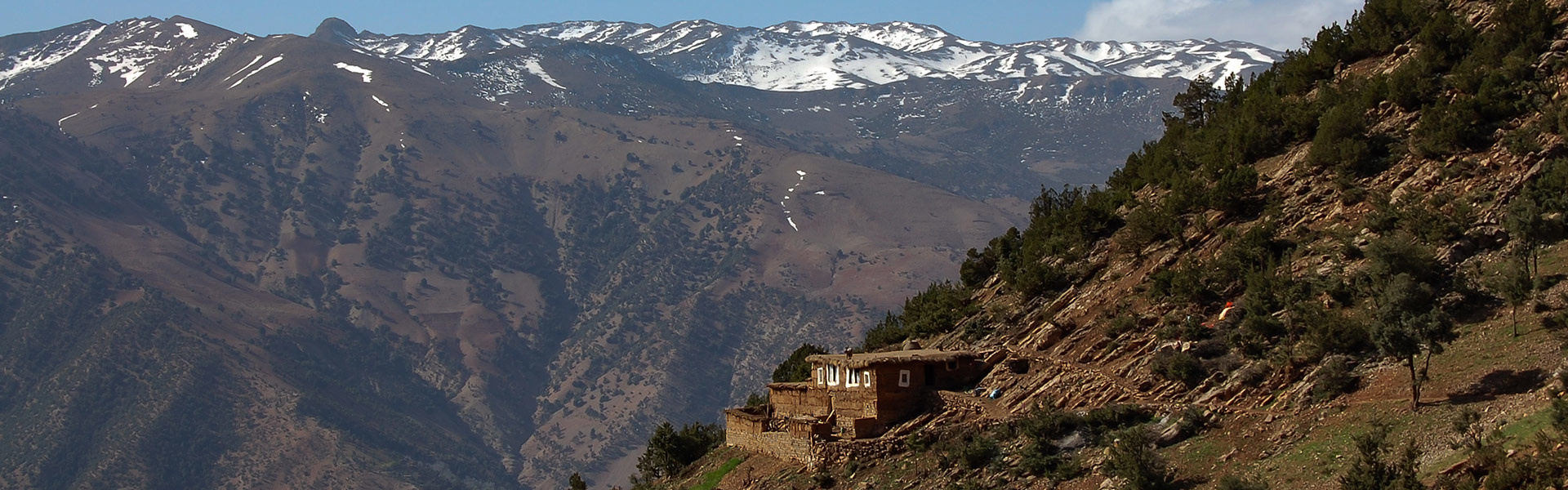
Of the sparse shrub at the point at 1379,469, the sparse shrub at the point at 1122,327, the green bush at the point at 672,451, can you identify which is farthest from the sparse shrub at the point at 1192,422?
the green bush at the point at 672,451

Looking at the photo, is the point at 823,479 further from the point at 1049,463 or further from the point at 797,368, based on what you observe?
the point at 797,368

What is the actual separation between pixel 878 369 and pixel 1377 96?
1613 centimetres

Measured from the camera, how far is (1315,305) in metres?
37.5

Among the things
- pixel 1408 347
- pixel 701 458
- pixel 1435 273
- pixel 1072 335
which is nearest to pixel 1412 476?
pixel 1408 347

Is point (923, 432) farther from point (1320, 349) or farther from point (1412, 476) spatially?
point (1412, 476)

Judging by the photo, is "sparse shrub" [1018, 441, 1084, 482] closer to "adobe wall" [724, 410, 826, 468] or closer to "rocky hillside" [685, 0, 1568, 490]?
"rocky hillside" [685, 0, 1568, 490]

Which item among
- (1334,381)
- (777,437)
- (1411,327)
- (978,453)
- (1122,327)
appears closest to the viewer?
(1411,327)

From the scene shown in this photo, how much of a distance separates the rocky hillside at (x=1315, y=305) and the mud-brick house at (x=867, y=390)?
0.87 metres

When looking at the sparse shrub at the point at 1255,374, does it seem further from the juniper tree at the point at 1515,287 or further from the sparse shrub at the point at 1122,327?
the juniper tree at the point at 1515,287

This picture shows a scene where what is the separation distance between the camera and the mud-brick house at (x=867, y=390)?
43.0 meters

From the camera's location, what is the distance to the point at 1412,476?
27.9 metres

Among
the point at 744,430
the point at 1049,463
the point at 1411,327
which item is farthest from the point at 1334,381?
the point at 744,430

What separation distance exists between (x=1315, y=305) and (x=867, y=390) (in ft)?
39.5

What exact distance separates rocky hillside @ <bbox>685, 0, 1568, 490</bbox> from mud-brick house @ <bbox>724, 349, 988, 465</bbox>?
2.85 feet
